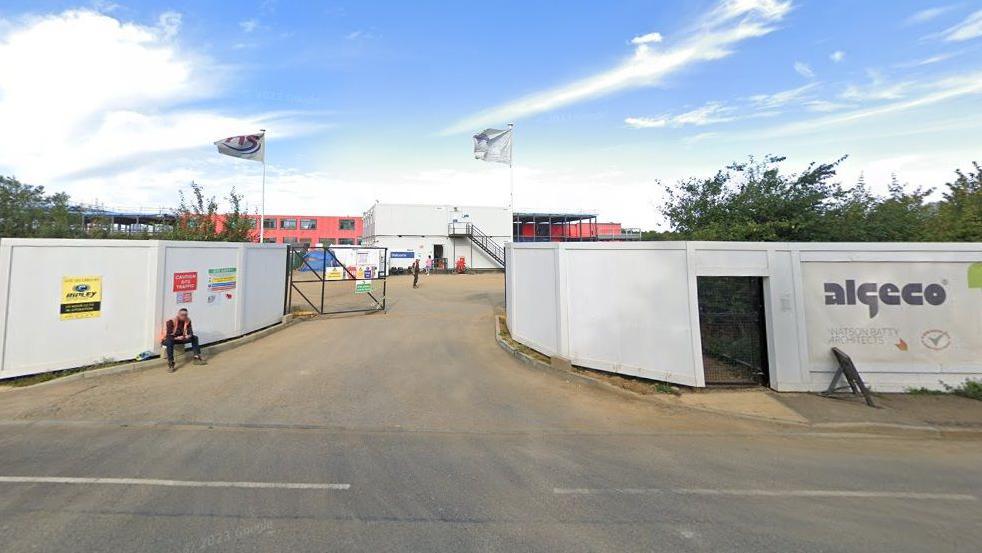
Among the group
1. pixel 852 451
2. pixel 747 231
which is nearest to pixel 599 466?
pixel 852 451

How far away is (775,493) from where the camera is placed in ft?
13.2

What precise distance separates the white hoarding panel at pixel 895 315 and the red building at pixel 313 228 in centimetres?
6232

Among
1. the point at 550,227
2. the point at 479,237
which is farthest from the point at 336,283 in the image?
the point at 550,227

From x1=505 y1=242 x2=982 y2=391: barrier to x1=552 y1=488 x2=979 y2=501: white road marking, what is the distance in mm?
3092

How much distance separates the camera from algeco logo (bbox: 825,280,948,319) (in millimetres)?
7172

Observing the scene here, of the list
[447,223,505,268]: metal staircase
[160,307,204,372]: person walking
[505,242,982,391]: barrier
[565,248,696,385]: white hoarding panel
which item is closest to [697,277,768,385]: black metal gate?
[505,242,982,391]: barrier

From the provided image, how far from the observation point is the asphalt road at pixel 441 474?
330 centimetres

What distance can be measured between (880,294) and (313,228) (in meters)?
70.7

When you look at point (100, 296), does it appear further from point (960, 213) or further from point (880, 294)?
point (960, 213)

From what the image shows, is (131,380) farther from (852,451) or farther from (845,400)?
(845,400)

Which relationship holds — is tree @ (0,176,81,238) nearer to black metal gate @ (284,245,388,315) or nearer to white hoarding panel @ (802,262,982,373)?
black metal gate @ (284,245,388,315)

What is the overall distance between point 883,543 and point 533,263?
712 centimetres

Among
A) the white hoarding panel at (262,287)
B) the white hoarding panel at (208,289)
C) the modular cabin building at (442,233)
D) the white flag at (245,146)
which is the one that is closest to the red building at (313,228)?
the modular cabin building at (442,233)

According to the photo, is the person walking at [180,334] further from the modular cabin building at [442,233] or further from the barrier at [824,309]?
the modular cabin building at [442,233]
